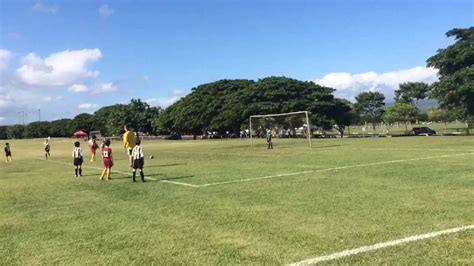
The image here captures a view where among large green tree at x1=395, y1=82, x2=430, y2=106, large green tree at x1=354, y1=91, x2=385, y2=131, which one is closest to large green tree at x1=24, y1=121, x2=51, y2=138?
large green tree at x1=354, y1=91, x2=385, y2=131

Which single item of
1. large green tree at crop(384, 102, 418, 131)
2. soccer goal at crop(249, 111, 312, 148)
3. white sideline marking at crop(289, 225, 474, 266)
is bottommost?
white sideline marking at crop(289, 225, 474, 266)

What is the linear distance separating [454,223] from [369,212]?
158 cm

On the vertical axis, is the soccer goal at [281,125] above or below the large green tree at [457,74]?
below

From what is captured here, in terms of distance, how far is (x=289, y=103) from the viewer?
68250 millimetres

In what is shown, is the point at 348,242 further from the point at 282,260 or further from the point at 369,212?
the point at 369,212

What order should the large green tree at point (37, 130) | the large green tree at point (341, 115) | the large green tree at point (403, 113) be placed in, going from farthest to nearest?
the large green tree at point (37, 130) < the large green tree at point (403, 113) < the large green tree at point (341, 115)

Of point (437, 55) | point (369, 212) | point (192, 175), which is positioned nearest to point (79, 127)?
point (437, 55)

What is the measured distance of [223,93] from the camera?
8144 cm

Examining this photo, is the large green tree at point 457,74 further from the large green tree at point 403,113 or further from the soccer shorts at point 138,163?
the soccer shorts at point 138,163

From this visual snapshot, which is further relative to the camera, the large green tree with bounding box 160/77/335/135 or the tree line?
the large green tree with bounding box 160/77/335/135

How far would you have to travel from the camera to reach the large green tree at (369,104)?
11906 centimetres

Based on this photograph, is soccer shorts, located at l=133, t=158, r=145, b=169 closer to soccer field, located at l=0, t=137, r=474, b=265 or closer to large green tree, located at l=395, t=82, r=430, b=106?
soccer field, located at l=0, t=137, r=474, b=265

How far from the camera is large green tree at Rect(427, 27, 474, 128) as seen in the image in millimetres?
45375

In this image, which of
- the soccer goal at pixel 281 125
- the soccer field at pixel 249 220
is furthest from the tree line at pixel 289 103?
the soccer field at pixel 249 220
